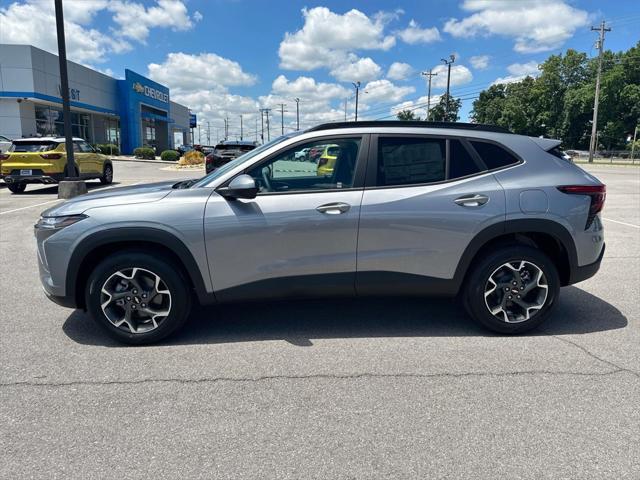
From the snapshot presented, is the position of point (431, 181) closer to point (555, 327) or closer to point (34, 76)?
point (555, 327)

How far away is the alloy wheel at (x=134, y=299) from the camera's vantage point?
363 centimetres

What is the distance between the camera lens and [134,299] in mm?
3652

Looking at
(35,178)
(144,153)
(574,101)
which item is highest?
A: (574,101)

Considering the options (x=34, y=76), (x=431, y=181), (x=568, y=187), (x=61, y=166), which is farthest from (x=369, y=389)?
(x=34, y=76)

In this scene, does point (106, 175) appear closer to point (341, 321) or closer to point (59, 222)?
point (59, 222)

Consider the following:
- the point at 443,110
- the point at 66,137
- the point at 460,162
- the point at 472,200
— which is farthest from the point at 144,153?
the point at 443,110

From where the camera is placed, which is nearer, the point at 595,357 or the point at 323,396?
the point at 323,396

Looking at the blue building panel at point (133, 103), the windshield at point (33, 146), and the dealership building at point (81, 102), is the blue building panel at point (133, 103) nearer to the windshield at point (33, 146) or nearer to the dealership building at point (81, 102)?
the dealership building at point (81, 102)

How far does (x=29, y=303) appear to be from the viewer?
471 centimetres

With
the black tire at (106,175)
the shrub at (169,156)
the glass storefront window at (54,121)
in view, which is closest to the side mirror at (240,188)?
the black tire at (106,175)

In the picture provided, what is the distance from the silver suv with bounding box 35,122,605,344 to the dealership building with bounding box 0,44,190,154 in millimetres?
32724

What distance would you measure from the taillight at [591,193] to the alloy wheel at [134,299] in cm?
335

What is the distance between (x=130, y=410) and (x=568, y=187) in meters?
3.66

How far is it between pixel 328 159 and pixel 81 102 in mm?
39977
